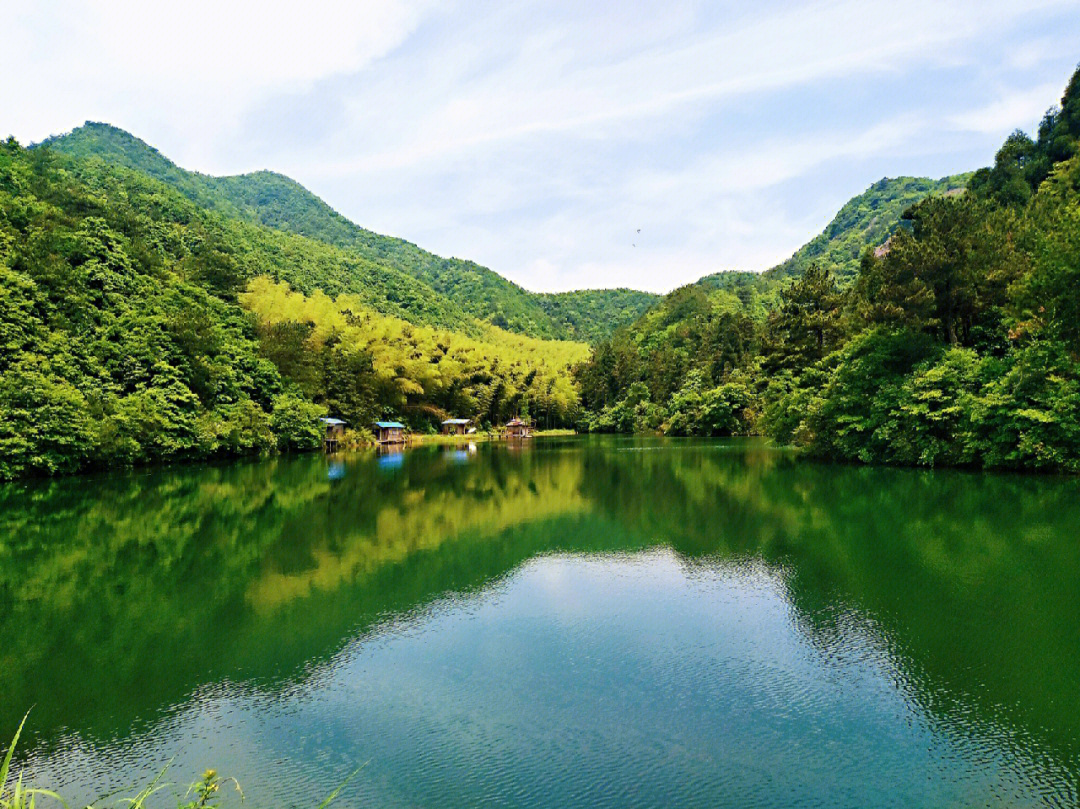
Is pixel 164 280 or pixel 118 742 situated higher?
pixel 164 280

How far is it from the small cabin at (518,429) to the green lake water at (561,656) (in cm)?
4720

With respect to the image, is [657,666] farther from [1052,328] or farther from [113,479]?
[113,479]

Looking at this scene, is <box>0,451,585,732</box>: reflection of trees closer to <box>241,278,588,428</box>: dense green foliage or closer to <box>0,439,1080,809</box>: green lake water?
<box>0,439,1080,809</box>: green lake water

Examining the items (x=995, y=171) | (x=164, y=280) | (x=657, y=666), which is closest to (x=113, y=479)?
(x=164, y=280)

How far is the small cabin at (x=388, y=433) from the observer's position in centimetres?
4694

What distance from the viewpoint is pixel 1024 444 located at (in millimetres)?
18469

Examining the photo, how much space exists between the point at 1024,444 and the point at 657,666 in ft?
55.9

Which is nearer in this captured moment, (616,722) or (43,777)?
(43,777)

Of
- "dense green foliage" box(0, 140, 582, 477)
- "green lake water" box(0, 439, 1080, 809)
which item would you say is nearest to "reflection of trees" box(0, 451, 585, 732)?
"green lake water" box(0, 439, 1080, 809)

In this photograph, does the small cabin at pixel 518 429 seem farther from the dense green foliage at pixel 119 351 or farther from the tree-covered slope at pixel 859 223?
the tree-covered slope at pixel 859 223

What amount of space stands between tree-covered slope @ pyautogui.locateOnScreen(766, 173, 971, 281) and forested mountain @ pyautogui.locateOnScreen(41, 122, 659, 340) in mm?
27301

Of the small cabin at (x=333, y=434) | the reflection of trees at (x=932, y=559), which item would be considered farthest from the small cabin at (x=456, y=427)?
the reflection of trees at (x=932, y=559)

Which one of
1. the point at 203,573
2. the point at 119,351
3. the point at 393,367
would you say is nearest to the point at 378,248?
the point at 393,367

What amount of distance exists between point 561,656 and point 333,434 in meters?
37.7
